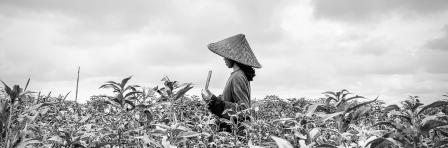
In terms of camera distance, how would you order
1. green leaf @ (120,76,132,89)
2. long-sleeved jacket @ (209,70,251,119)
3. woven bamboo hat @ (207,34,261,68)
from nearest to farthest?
1. green leaf @ (120,76,132,89)
2. long-sleeved jacket @ (209,70,251,119)
3. woven bamboo hat @ (207,34,261,68)

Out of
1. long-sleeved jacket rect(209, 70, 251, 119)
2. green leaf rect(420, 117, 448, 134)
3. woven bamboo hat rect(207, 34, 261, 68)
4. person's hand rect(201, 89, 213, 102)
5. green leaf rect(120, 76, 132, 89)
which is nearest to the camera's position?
green leaf rect(420, 117, 448, 134)

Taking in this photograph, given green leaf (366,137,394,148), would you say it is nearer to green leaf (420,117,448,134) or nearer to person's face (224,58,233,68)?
green leaf (420,117,448,134)

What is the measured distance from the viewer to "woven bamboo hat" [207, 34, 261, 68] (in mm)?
4699

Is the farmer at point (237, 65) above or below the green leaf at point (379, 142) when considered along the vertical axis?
above

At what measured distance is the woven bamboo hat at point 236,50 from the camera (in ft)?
15.4

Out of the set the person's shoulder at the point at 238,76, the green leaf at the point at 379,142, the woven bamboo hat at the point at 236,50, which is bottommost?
the green leaf at the point at 379,142

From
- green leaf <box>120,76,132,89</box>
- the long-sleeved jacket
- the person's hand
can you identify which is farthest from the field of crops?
the long-sleeved jacket

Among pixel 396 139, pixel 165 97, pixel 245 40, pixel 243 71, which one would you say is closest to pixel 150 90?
pixel 165 97

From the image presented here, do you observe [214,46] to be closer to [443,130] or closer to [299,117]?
[299,117]

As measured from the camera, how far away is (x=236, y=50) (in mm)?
4793

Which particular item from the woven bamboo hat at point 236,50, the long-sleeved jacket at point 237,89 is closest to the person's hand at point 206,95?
the long-sleeved jacket at point 237,89

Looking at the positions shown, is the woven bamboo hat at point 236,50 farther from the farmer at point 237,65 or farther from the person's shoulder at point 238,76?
the person's shoulder at point 238,76

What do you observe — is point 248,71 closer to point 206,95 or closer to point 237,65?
point 237,65

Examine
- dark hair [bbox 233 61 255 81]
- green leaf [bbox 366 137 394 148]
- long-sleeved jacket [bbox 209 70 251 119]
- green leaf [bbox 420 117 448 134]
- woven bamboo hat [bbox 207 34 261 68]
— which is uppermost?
woven bamboo hat [bbox 207 34 261 68]
